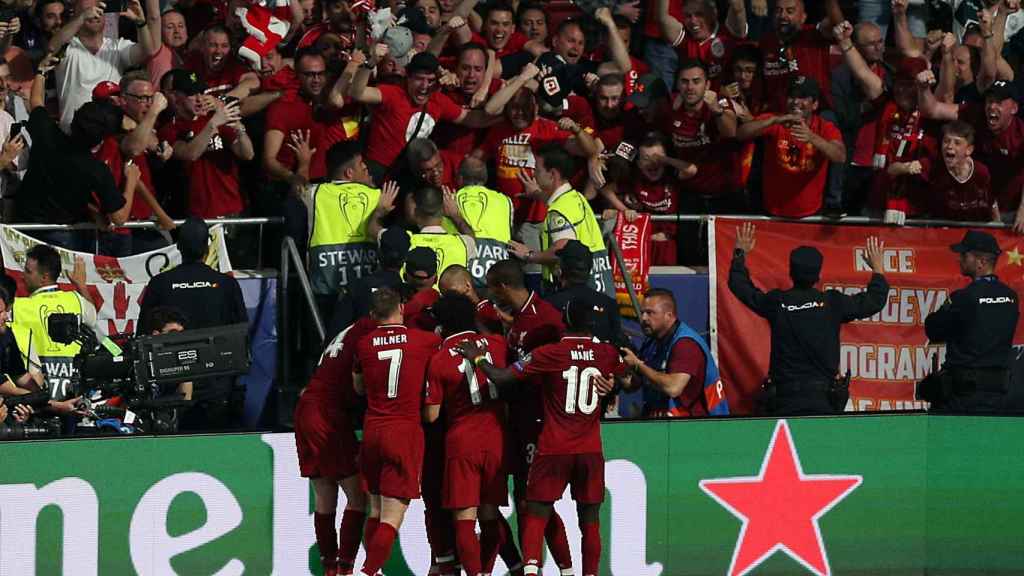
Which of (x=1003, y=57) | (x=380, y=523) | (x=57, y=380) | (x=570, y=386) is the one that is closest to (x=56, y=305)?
(x=57, y=380)

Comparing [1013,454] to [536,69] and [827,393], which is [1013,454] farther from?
[536,69]

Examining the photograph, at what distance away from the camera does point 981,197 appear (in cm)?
1611

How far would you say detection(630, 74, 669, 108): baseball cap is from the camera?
15984 mm

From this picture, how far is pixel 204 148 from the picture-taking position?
578 inches

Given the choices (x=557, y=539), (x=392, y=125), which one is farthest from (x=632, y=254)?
(x=557, y=539)

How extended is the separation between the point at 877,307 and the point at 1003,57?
165 inches

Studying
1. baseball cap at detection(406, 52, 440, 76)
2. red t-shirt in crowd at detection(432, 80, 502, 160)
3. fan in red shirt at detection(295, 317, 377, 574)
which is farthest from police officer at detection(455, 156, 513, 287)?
fan in red shirt at detection(295, 317, 377, 574)

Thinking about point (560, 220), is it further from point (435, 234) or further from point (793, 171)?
point (793, 171)

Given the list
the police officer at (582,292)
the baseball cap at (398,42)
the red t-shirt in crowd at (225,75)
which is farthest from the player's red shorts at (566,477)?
the red t-shirt in crowd at (225,75)

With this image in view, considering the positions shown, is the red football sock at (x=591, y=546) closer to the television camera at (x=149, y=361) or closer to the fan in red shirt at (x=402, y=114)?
the television camera at (x=149, y=361)

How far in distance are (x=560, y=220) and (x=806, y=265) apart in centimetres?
188

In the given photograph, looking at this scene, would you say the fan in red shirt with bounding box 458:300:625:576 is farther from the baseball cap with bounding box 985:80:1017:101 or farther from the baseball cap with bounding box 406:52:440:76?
the baseball cap with bounding box 985:80:1017:101

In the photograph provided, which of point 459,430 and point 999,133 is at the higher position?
point 999,133

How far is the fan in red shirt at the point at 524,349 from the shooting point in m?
12.4
